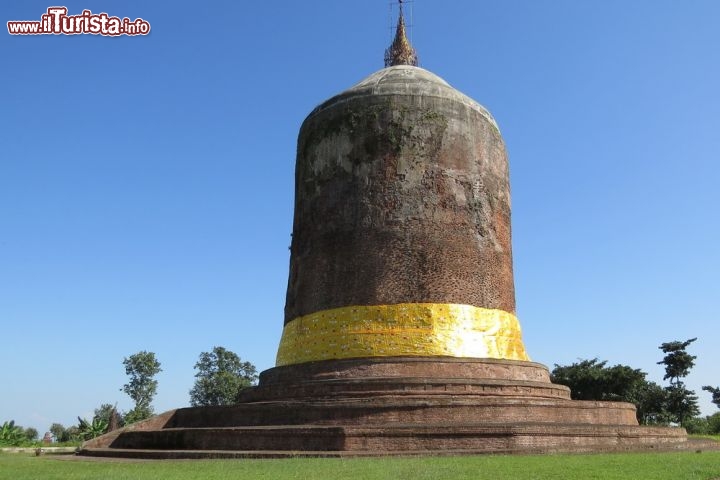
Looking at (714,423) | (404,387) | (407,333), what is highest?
(407,333)

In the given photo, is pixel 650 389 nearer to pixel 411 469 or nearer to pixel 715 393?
pixel 715 393

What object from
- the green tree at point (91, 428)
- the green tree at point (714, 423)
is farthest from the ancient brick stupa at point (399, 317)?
the green tree at point (714, 423)

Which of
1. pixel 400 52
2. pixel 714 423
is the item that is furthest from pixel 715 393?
pixel 400 52

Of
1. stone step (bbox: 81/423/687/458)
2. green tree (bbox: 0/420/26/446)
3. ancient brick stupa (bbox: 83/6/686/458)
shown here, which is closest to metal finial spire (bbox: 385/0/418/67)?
ancient brick stupa (bbox: 83/6/686/458)

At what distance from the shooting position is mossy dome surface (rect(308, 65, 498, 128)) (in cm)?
1564

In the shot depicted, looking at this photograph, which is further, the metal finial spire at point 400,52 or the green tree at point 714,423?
the green tree at point 714,423

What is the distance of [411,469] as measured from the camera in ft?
25.1

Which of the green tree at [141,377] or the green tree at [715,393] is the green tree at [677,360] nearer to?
the green tree at [715,393]

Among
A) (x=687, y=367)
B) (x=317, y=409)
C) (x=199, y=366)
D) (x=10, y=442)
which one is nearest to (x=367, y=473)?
(x=317, y=409)

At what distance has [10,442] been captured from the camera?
20266 mm

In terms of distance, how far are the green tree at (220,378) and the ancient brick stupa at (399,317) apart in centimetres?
2753

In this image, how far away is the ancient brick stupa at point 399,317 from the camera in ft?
35.7

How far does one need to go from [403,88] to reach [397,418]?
7.91m

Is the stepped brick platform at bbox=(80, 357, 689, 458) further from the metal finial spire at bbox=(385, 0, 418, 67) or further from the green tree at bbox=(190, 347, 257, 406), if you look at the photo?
the green tree at bbox=(190, 347, 257, 406)
